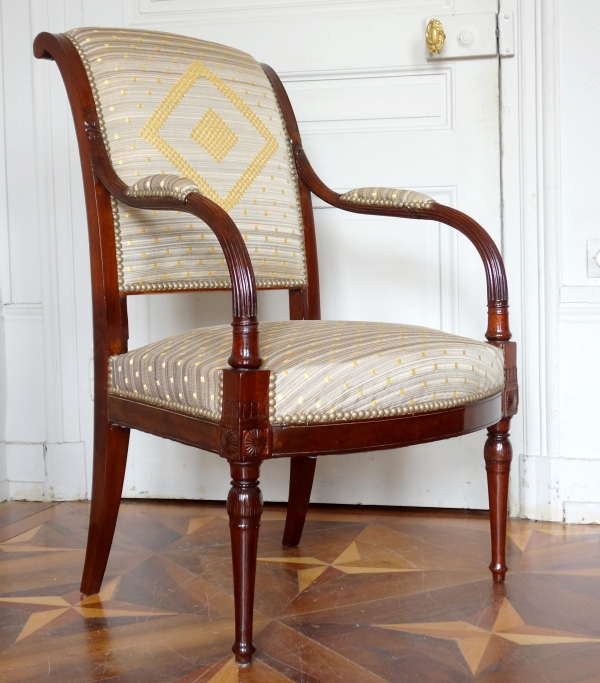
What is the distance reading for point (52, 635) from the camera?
1327 mm

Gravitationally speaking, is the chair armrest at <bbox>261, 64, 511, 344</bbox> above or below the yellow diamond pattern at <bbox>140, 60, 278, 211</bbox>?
below

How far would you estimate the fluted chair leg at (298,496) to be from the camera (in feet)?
5.64

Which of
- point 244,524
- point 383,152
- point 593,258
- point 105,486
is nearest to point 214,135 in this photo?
point 383,152

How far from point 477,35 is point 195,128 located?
79cm

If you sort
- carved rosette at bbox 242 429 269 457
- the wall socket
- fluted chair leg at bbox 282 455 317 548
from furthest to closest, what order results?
the wall socket
fluted chair leg at bbox 282 455 317 548
carved rosette at bbox 242 429 269 457

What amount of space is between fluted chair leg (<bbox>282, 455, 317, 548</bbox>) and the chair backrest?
0.38 m

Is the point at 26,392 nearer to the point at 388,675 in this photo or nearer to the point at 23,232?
the point at 23,232

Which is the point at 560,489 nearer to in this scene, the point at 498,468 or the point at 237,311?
the point at 498,468

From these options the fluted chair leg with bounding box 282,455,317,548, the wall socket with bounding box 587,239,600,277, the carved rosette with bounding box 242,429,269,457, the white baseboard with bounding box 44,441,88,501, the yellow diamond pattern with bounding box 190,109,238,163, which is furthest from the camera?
the white baseboard with bounding box 44,441,88,501

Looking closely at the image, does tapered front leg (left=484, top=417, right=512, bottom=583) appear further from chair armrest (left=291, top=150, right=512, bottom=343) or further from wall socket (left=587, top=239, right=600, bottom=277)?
wall socket (left=587, top=239, right=600, bottom=277)

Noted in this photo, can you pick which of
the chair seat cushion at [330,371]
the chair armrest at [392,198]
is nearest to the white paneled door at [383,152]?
the chair armrest at [392,198]

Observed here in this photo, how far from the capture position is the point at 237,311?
3.55 feet

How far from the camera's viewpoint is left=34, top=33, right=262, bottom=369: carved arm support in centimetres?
108

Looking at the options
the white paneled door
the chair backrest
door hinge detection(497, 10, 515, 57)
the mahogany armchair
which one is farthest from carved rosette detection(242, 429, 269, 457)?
door hinge detection(497, 10, 515, 57)
